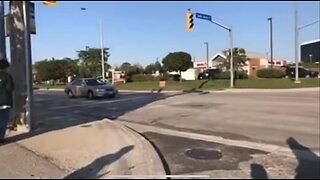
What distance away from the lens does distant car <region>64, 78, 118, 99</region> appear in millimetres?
29969

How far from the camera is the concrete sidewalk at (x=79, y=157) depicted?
276 inches

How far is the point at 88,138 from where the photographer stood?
10.2m

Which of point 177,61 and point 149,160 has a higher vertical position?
point 177,61

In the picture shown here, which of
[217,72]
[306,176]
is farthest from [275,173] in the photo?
[217,72]

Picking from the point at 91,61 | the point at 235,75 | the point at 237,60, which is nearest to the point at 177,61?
the point at 235,75

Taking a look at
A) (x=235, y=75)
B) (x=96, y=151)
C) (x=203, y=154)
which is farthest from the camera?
(x=235, y=75)

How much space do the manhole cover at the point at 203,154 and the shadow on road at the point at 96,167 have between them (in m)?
1.20

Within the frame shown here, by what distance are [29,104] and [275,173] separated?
21.8 ft

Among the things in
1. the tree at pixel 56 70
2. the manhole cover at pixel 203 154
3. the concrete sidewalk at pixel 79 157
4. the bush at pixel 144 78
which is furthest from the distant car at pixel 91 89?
the tree at pixel 56 70

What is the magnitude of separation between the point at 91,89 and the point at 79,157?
888 inches

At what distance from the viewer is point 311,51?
12862 centimetres

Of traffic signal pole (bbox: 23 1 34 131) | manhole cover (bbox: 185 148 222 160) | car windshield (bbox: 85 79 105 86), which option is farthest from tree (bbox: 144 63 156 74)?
manhole cover (bbox: 185 148 222 160)

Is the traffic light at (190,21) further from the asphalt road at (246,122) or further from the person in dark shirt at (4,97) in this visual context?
the person in dark shirt at (4,97)

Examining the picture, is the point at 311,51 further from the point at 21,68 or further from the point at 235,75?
the point at 21,68
